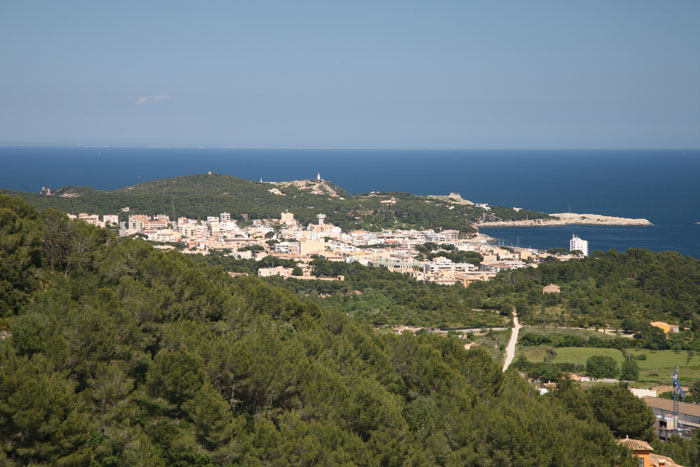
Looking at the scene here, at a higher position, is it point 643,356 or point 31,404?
point 31,404

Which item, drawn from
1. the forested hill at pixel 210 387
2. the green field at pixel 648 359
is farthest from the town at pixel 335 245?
the forested hill at pixel 210 387

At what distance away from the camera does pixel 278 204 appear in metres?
72.7

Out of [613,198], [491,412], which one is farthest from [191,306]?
[613,198]

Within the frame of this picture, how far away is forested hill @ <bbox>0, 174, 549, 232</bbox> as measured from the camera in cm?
6512

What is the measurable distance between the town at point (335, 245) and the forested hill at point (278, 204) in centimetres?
239

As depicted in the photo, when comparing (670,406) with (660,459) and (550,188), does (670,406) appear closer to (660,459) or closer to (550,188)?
(660,459)

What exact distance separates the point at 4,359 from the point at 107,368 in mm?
1242

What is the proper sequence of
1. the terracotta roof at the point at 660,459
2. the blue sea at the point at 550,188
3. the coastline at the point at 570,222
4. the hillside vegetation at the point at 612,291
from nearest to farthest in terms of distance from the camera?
the terracotta roof at the point at 660,459
the hillside vegetation at the point at 612,291
the blue sea at the point at 550,188
the coastline at the point at 570,222

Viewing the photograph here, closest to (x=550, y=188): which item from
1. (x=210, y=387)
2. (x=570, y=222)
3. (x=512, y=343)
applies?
(x=570, y=222)

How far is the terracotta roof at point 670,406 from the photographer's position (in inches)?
643

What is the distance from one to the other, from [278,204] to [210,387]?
208ft

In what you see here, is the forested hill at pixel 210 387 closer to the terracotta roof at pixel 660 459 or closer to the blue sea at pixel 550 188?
the terracotta roof at pixel 660 459

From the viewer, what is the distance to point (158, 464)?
895 centimetres

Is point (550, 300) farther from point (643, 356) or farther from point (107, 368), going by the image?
point (107, 368)
